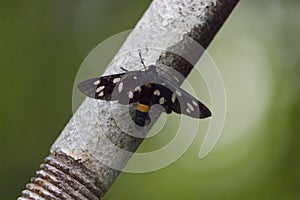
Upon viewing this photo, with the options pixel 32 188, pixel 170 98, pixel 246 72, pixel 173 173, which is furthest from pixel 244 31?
pixel 32 188

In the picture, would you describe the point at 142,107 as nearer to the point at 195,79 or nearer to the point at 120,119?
the point at 120,119

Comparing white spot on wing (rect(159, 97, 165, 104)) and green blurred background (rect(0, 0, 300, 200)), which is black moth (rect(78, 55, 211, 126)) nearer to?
white spot on wing (rect(159, 97, 165, 104))

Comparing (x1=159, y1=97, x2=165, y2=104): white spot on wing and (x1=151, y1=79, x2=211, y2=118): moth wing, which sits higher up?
(x1=151, y1=79, x2=211, y2=118): moth wing

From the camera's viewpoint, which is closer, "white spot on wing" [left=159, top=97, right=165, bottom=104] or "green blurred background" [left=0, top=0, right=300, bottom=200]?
"white spot on wing" [left=159, top=97, right=165, bottom=104]

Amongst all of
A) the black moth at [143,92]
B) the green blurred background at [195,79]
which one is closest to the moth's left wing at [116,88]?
the black moth at [143,92]

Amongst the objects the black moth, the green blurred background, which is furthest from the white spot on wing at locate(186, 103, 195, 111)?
the green blurred background

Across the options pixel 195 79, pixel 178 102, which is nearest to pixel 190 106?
pixel 178 102
